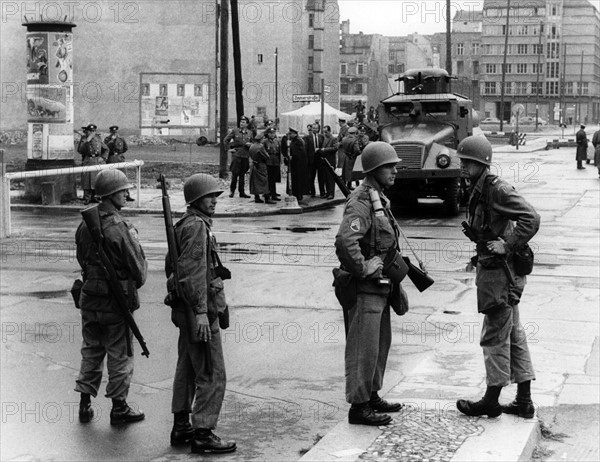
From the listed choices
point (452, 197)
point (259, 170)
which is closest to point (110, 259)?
point (452, 197)

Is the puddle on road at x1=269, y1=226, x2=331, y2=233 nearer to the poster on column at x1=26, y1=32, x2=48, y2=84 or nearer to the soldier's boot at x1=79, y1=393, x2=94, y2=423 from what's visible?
the poster on column at x1=26, y1=32, x2=48, y2=84

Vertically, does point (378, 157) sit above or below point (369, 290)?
above

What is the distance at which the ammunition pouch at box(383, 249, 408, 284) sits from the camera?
23.7 feet

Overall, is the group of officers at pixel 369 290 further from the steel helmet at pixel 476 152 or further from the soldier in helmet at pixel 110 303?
the soldier in helmet at pixel 110 303

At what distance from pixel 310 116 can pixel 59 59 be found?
1170 inches

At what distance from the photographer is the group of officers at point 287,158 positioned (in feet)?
84.1

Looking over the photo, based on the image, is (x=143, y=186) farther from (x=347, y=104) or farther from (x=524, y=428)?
(x=347, y=104)

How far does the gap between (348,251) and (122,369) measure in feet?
6.86

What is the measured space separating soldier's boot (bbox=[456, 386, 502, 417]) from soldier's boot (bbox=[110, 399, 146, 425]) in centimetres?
234

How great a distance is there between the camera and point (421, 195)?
79.5 ft

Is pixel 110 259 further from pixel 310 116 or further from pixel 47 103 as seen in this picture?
pixel 310 116

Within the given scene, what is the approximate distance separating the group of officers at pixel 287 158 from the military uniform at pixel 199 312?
17.9 m

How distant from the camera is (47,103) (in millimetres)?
24906

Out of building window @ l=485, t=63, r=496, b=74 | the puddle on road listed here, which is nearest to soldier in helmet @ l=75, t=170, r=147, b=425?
the puddle on road
